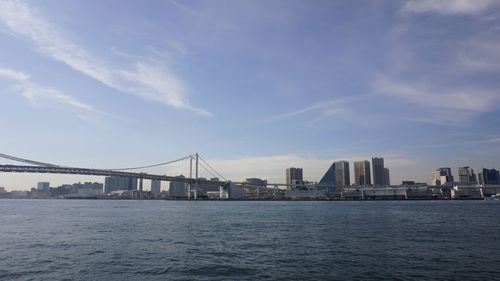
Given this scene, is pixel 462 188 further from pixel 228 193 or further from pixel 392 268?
pixel 392 268

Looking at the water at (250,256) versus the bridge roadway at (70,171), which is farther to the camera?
the bridge roadway at (70,171)

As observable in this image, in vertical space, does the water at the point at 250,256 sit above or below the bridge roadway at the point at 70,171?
below

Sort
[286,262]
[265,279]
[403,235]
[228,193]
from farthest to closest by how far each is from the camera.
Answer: [228,193]
[403,235]
[286,262]
[265,279]

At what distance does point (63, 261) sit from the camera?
1856cm

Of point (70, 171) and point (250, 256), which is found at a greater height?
point (70, 171)

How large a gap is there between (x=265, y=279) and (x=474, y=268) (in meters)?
9.98

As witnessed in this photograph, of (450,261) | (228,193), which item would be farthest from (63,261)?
(228,193)

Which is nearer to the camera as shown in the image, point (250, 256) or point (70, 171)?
point (250, 256)

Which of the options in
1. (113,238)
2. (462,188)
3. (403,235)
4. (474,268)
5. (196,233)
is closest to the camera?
(474,268)

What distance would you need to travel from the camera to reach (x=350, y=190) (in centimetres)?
19712

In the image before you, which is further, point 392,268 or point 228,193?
point 228,193

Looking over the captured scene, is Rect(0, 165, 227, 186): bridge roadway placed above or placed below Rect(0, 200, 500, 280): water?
above

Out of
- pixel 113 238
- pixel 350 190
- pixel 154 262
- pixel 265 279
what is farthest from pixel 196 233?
pixel 350 190

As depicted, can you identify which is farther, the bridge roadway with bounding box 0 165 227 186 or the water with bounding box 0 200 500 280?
the bridge roadway with bounding box 0 165 227 186
